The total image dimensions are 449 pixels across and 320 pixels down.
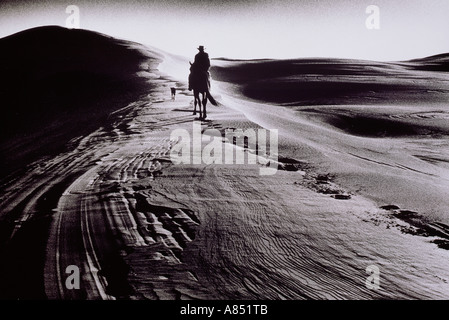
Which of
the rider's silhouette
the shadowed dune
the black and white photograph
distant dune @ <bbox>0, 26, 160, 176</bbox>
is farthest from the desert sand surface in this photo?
the shadowed dune

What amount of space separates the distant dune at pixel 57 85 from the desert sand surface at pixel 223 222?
246 centimetres

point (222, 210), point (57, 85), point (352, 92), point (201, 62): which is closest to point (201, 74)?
point (201, 62)

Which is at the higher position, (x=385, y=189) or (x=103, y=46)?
(x=103, y=46)

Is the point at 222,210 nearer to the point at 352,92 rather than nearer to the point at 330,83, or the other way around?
the point at 352,92

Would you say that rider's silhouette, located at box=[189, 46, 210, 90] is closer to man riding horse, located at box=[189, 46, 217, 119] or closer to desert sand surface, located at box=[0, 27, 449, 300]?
→ man riding horse, located at box=[189, 46, 217, 119]

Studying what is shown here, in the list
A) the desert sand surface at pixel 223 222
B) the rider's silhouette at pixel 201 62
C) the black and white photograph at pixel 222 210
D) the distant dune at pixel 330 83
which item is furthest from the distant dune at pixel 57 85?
the distant dune at pixel 330 83

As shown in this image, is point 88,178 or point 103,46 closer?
point 88,178

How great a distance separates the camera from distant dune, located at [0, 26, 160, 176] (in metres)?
9.74

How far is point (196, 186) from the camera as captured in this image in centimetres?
466

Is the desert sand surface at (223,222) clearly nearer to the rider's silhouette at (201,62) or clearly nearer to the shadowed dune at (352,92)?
the rider's silhouette at (201,62)

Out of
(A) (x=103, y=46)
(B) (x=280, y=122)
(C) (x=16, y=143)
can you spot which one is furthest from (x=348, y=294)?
(A) (x=103, y=46)

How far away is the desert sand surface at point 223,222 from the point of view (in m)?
2.79

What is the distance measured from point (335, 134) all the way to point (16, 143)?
7877 millimetres
